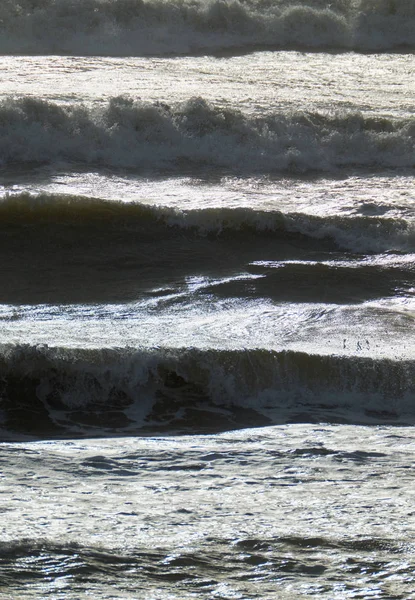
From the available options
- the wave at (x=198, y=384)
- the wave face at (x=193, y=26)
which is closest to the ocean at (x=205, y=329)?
the wave at (x=198, y=384)

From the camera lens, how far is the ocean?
329 cm

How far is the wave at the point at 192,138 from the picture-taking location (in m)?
11.1

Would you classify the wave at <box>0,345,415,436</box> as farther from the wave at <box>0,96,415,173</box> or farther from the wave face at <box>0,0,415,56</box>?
the wave face at <box>0,0,415,56</box>

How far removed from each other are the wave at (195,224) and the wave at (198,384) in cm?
319

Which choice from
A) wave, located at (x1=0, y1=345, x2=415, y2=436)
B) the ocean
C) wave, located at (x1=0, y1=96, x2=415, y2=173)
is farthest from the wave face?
wave, located at (x1=0, y1=345, x2=415, y2=436)

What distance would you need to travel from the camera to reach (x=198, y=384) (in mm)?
5641

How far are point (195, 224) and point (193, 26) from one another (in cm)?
1019

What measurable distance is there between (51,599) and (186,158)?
900 cm

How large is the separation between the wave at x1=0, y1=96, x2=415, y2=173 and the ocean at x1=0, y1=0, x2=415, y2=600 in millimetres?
30

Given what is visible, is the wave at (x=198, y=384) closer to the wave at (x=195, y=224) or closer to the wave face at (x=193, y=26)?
the wave at (x=195, y=224)

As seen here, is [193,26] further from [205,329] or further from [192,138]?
[205,329]

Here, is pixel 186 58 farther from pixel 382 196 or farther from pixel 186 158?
pixel 382 196

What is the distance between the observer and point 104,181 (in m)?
10.4

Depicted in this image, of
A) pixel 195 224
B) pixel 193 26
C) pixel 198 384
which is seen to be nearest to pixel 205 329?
pixel 198 384
